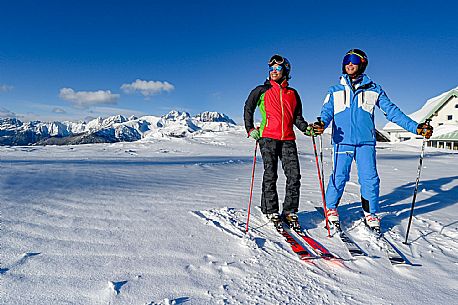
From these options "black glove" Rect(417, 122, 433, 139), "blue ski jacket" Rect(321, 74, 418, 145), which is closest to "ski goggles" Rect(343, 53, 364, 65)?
"blue ski jacket" Rect(321, 74, 418, 145)

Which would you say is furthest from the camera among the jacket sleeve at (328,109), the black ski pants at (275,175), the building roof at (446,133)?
the building roof at (446,133)

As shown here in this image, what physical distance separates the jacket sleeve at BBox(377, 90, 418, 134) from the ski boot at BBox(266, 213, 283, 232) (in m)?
2.00

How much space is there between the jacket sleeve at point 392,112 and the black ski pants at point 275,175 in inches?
51.9

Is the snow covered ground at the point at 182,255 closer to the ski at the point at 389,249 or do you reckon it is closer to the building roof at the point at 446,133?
the ski at the point at 389,249

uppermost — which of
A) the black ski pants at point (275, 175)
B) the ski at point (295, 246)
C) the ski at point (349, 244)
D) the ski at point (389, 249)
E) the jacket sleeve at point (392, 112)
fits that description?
the jacket sleeve at point (392, 112)

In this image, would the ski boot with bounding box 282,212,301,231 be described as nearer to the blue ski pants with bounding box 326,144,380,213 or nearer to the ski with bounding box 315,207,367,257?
the ski with bounding box 315,207,367,257

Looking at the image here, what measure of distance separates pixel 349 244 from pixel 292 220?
677 millimetres

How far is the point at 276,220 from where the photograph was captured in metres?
3.43

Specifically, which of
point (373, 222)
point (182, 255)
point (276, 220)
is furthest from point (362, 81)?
point (182, 255)

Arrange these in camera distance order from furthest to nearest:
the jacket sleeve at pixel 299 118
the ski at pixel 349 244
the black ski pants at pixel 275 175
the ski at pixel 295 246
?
1. the jacket sleeve at pixel 299 118
2. the black ski pants at pixel 275 175
3. the ski at pixel 349 244
4. the ski at pixel 295 246

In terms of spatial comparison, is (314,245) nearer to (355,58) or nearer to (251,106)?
(251,106)

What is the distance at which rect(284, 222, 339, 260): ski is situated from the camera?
8.89 ft

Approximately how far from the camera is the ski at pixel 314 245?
2.71m

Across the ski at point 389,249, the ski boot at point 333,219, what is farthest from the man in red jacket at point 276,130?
the ski at point 389,249
